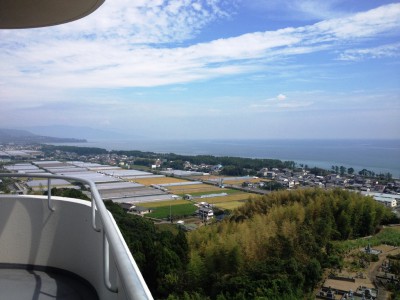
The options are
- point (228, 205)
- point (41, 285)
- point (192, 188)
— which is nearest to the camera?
point (41, 285)

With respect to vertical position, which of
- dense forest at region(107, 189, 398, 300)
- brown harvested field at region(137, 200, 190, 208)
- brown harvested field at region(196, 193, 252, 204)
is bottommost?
brown harvested field at region(137, 200, 190, 208)

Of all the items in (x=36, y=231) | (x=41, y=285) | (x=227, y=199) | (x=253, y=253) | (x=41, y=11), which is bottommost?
(x=227, y=199)

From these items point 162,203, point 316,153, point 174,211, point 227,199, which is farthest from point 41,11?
point 316,153

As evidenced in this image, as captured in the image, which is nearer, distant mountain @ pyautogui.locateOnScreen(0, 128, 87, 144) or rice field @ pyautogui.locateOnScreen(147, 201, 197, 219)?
distant mountain @ pyautogui.locateOnScreen(0, 128, 87, 144)

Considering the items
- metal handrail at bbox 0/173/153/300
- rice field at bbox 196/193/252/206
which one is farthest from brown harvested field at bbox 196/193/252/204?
metal handrail at bbox 0/173/153/300

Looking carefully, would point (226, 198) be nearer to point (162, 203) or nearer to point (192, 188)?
point (192, 188)

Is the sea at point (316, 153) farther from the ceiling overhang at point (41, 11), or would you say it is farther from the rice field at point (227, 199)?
the ceiling overhang at point (41, 11)

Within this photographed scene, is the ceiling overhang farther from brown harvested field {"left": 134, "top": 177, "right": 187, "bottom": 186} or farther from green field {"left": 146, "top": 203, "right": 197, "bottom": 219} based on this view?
brown harvested field {"left": 134, "top": 177, "right": 187, "bottom": 186}
